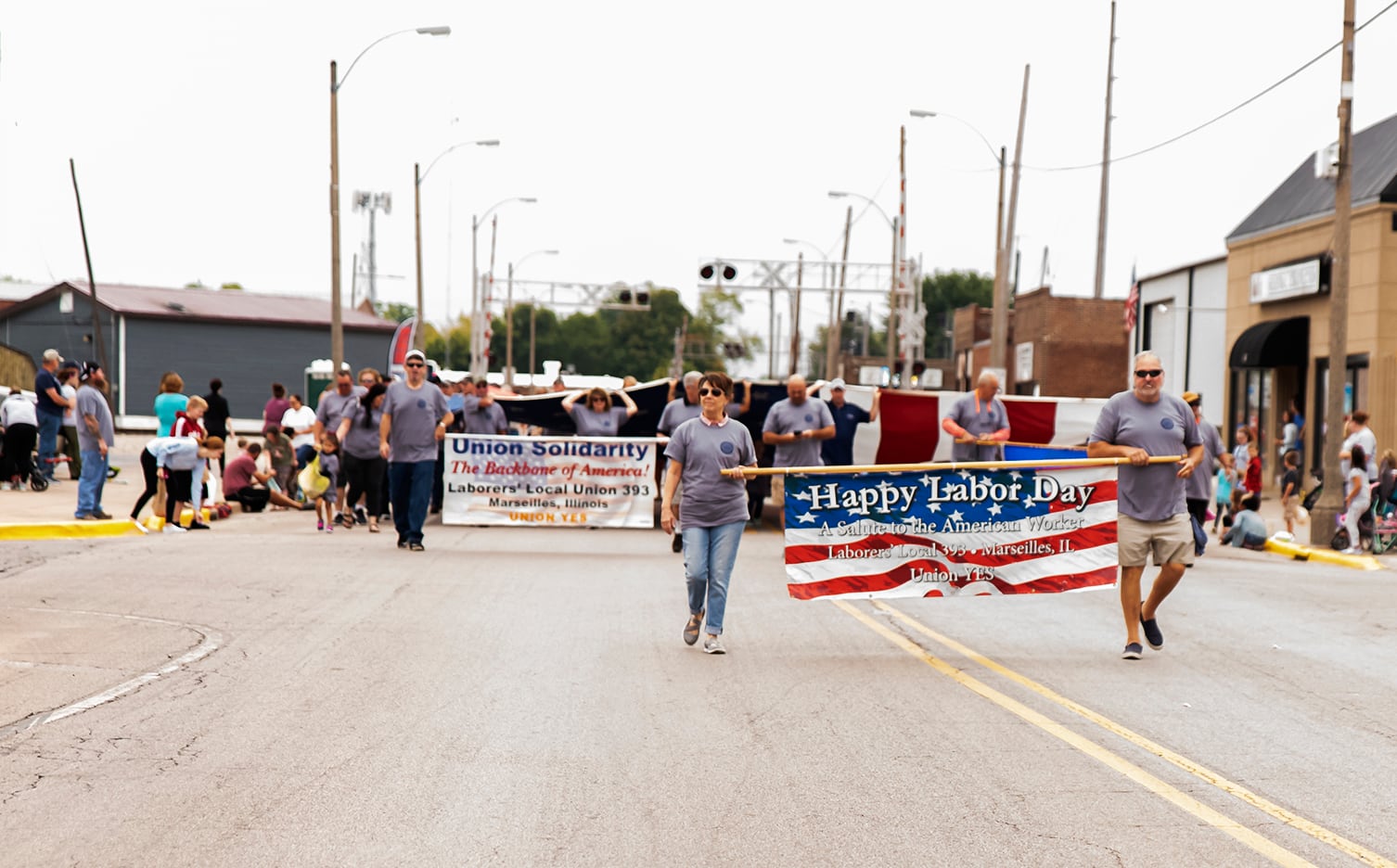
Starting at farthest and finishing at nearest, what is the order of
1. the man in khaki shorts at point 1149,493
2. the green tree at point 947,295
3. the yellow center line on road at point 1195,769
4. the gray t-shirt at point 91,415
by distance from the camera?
the green tree at point 947,295
the gray t-shirt at point 91,415
the man in khaki shorts at point 1149,493
the yellow center line on road at point 1195,769

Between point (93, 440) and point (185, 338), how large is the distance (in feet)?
156

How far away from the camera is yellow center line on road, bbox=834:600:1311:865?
5.64 m

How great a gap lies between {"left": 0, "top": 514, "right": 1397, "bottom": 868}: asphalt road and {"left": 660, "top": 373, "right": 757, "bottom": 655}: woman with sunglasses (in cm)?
39

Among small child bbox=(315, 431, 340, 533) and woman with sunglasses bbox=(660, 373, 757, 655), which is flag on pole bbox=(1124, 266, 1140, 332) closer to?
small child bbox=(315, 431, 340, 533)

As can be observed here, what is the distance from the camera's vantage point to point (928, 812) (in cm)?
601

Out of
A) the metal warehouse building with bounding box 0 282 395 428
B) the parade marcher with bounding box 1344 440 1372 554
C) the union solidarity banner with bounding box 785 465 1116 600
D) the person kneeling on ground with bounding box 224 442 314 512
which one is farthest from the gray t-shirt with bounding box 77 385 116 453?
the metal warehouse building with bounding box 0 282 395 428

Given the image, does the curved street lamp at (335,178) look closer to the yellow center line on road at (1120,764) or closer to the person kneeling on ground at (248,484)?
the person kneeling on ground at (248,484)

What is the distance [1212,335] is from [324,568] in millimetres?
29581

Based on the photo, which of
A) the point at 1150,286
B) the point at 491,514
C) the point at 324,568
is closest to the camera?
the point at 324,568

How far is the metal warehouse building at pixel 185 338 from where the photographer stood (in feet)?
205

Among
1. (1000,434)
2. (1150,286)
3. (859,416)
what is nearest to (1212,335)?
(1150,286)

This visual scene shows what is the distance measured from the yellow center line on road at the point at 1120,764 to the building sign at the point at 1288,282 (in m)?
23.7

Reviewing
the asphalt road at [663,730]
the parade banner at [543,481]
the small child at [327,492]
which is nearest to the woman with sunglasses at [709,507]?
the asphalt road at [663,730]

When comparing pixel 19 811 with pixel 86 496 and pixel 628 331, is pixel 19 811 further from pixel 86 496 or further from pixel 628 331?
pixel 628 331
